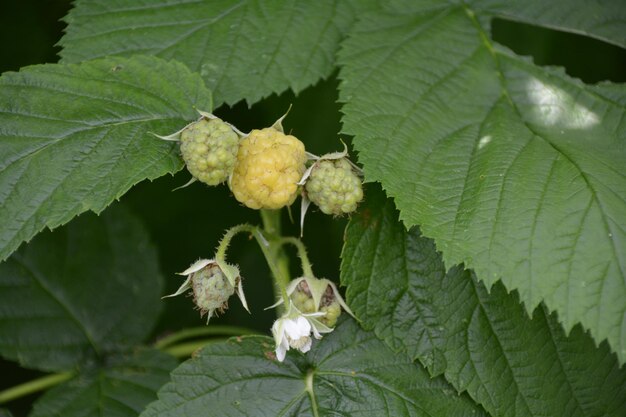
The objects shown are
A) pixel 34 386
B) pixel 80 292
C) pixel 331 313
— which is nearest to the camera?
pixel 331 313

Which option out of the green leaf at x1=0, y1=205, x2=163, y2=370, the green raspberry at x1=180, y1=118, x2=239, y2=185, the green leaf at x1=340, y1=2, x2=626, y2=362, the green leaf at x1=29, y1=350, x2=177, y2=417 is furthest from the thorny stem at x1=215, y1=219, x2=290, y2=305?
the green leaf at x1=0, y1=205, x2=163, y2=370

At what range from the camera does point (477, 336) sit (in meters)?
1.65

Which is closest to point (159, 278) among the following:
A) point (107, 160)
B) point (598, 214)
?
point (107, 160)

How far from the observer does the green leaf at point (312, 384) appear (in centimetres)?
160

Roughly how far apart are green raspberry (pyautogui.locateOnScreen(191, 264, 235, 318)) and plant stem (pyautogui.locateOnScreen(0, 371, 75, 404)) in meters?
0.68

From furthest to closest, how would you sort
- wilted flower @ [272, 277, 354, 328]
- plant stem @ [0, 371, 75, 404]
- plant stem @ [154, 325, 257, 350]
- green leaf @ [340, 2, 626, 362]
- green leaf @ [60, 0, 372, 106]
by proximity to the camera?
plant stem @ [154, 325, 257, 350] < plant stem @ [0, 371, 75, 404] < green leaf @ [60, 0, 372, 106] < wilted flower @ [272, 277, 354, 328] < green leaf @ [340, 2, 626, 362]

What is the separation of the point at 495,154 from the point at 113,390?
1031 millimetres

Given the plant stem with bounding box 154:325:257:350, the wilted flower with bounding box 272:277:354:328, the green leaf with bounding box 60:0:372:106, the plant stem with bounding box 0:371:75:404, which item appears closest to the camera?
the wilted flower with bounding box 272:277:354:328

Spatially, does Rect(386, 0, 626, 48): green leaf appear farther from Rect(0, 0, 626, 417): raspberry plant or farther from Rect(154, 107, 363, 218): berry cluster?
Rect(154, 107, 363, 218): berry cluster

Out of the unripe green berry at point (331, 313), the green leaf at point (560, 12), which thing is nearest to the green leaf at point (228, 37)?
the green leaf at point (560, 12)

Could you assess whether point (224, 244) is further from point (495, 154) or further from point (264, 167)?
point (495, 154)

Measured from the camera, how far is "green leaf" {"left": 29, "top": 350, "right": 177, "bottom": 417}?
6.18ft

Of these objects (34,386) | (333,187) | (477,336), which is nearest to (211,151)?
(333,187)

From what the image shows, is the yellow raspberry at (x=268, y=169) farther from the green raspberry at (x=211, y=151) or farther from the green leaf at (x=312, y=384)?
the green leaf at (x=312, y=384)
